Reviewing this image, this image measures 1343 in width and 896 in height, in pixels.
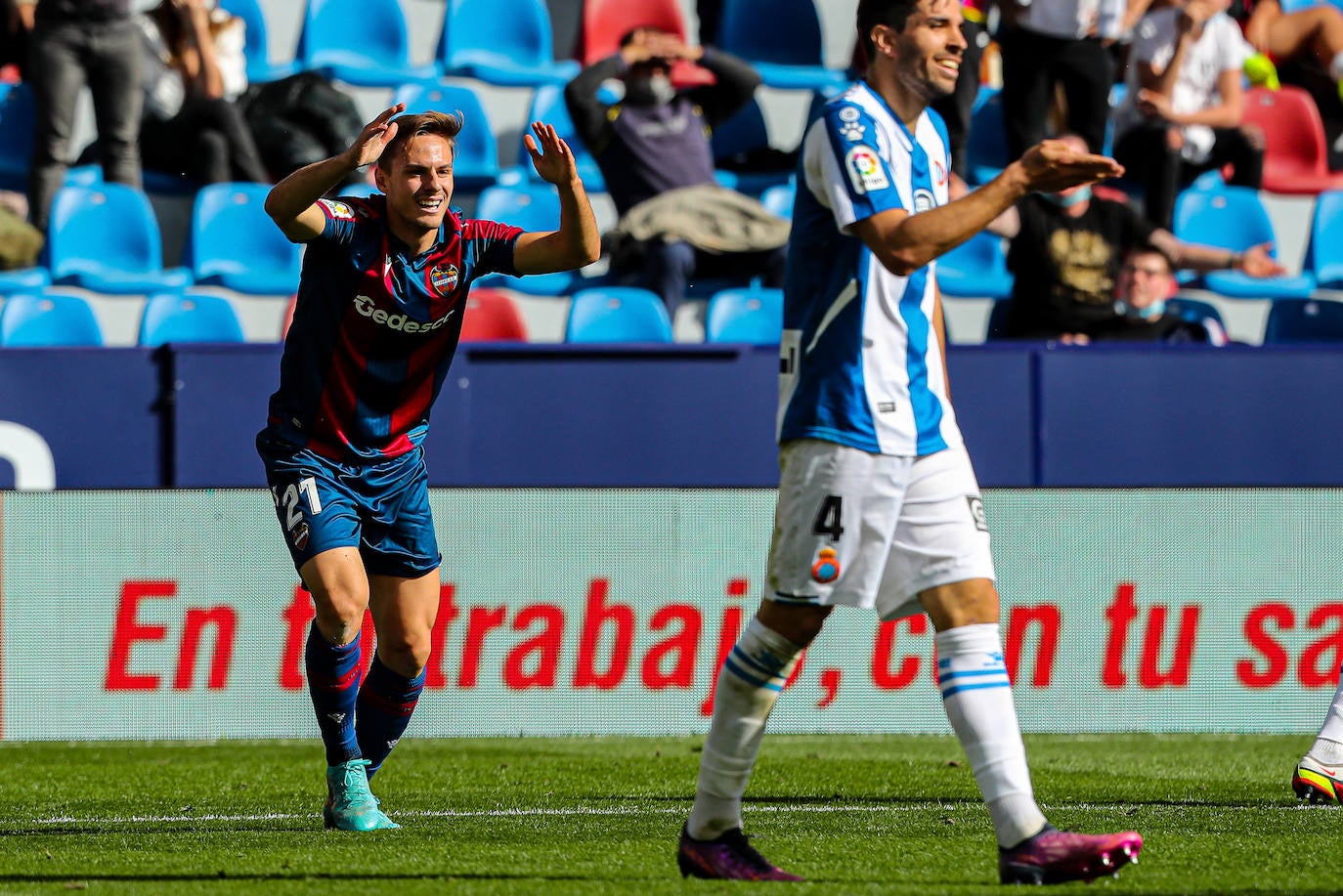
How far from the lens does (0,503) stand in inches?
346

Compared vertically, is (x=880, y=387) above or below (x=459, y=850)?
above

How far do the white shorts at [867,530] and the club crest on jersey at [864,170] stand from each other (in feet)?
1.94

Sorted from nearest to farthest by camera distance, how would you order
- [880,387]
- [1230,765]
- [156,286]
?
1. [880,387]
2. [1230,765]
3. [156,286]

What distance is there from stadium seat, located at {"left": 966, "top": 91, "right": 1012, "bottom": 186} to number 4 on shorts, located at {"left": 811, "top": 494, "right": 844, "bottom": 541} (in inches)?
374

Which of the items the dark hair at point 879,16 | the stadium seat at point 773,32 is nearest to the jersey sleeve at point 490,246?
the dark hair at point 879,16

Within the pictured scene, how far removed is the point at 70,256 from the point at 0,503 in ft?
11.8

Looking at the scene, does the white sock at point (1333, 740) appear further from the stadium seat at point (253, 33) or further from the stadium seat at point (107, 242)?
the stadium seat at point (253, 33)

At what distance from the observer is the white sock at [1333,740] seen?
607 centimetres

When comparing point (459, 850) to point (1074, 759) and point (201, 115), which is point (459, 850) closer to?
point (1074, 759)

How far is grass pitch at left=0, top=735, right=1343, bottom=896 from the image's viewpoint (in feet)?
15.1

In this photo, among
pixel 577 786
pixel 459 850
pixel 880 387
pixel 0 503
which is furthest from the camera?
pixel 0 503

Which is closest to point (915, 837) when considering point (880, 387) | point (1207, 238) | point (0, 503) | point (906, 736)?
point (880, 387)

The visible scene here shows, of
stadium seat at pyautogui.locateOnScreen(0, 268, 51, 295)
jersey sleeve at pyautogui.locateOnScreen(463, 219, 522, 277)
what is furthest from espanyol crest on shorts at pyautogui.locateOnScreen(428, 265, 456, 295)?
stadium seat at pyautogui.locateOnScreen(0, 268, 51, 295)

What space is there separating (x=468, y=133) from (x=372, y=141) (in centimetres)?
814
